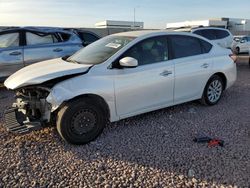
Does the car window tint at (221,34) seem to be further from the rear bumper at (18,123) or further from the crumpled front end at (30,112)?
the rear bumper at (18,123)

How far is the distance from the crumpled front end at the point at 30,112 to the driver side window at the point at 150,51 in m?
1.47

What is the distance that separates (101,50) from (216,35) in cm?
926

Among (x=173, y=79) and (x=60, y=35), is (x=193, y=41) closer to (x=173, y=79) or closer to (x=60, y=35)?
(x=173, y=79)

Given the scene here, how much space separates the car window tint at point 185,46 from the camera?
5617mm

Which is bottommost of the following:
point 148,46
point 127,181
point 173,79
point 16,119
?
point 127,181

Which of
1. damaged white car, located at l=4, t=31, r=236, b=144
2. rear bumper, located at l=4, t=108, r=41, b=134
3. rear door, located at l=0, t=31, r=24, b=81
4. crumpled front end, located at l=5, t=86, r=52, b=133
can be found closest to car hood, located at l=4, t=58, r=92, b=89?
damaged white car, located at l=4, t=31, r=236, b=144

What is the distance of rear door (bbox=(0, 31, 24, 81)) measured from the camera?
7.55m

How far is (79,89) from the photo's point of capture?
4.30 m

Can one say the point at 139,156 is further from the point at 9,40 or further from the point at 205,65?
the point at 9,40

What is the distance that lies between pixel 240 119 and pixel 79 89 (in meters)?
3.05

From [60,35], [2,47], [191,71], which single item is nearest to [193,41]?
[191,71]

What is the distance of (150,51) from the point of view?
523cm

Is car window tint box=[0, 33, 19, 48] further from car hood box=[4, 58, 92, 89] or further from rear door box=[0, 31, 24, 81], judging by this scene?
car hood box=[4, 58, 92, 89]

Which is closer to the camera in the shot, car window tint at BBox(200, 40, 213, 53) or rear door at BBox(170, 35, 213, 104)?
rear door at BBox(170, 35, 213, 104)
